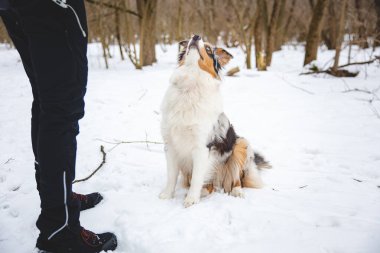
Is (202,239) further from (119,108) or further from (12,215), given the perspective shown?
(119,108)

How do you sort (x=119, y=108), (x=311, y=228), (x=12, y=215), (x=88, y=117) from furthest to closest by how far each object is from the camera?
(x=119, y=108) < (x=88, y=117) < (x=12, y=215) < (x=311, y=228)

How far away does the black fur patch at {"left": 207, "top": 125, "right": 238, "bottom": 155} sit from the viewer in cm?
Result: 234

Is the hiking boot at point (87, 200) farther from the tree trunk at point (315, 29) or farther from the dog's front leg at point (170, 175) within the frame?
the tree trunk at point (315, 29)

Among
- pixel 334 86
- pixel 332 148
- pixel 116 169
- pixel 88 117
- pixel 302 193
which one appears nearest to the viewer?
pixel 302 193

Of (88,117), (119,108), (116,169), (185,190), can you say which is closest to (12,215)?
(116,169)

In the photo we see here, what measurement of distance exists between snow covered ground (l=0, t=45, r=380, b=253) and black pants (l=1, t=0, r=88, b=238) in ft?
1.55

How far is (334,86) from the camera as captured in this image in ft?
21.3

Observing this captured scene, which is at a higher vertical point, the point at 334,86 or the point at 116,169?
the point at 334,86

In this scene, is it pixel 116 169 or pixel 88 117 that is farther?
pixel 88 117

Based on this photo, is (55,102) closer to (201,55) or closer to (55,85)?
(55,85)

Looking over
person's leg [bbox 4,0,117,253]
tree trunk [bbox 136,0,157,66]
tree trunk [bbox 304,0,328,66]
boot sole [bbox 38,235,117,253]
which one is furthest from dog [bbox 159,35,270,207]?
tree trunk [bbox 304,0,328,66]

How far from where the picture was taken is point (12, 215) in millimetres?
2004

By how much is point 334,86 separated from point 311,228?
558 centimetres

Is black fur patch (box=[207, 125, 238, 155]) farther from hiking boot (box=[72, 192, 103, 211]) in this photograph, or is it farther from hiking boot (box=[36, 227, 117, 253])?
hiking boot (box=[36, 227, 117, 253])
